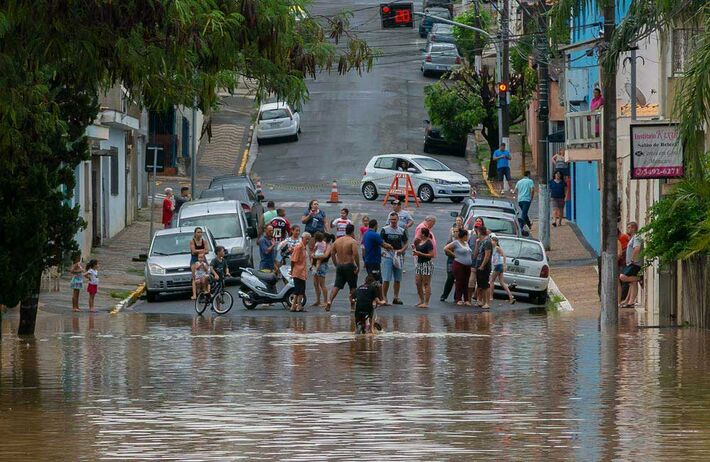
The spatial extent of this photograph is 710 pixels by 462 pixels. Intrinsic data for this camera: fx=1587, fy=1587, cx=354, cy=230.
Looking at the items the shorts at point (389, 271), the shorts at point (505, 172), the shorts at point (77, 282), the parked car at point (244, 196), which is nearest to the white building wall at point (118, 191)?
A: the parked car at point (244, 196)

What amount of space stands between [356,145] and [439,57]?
1291 centimetres

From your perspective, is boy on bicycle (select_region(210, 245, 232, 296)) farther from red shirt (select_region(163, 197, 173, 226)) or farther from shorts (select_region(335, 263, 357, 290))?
red shirt (select_region(163, 197, 173, 226))

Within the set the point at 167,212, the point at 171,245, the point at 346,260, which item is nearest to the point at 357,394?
the point at 346,260

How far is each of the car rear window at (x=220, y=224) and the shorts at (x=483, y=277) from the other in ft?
24.9

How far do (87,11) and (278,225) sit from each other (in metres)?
22.1

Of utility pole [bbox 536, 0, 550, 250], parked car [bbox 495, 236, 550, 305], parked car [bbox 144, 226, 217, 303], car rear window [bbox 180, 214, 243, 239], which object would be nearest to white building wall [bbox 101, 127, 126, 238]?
car rear window [bbox 180, 214, 243, 239]

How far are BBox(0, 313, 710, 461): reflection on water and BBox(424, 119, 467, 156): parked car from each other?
3629cm

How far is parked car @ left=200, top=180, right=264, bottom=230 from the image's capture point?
4250 centimetres

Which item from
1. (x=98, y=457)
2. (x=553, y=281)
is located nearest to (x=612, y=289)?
(x=553, y=281)

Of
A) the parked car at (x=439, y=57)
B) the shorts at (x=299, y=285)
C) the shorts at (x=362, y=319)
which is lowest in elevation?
the shorts at (x=362, y=319)

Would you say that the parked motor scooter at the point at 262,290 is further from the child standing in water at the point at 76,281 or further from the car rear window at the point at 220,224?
the car rear window at the point at 220,224

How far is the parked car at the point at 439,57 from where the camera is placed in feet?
243

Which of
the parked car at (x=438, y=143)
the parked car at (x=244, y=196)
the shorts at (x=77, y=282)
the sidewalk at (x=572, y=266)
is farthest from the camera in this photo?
the parked car at (x=438, y=143)

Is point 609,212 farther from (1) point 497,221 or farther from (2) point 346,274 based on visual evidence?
(1) point 497,221
